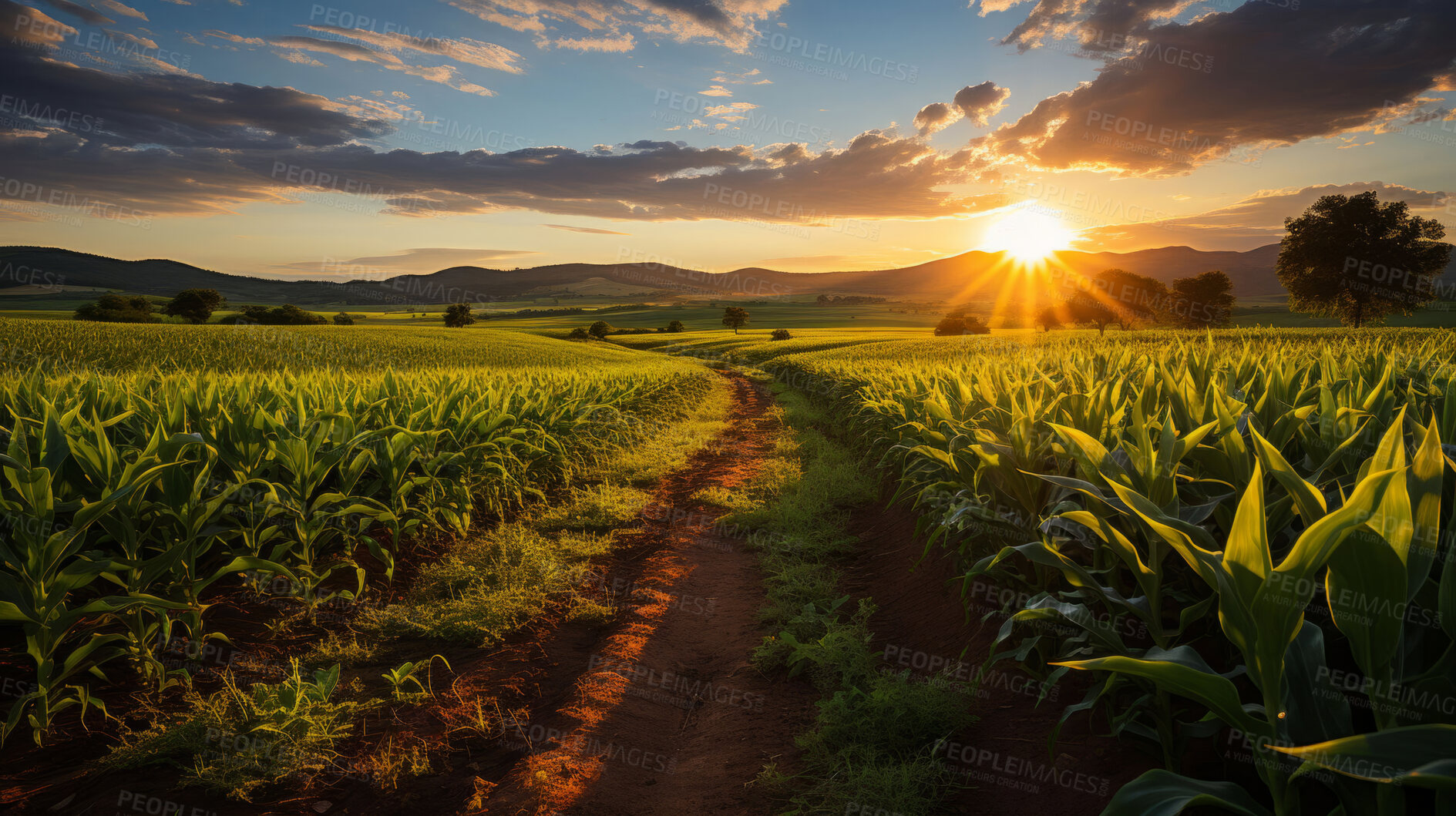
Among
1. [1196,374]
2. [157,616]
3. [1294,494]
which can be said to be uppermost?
[1196,374]

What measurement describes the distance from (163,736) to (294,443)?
5.22 feet

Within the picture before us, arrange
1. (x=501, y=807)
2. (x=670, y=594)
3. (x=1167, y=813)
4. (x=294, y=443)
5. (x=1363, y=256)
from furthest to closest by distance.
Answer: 1. (x=1363, y=256)
2. (x=670, y=594)
3. (x=294, y=443)
4. (x=501, y=807)
5. (x=1167, y=813)

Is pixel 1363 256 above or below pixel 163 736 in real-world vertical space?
above

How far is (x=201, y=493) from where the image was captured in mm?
3322

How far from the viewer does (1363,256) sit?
36938 millimetres

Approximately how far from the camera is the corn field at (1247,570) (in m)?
1.25

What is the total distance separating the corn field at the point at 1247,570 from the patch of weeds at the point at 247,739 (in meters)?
2.90

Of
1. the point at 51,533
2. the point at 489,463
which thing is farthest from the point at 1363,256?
the point at 51,533

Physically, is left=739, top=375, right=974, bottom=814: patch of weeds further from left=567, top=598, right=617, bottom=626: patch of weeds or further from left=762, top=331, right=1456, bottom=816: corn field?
left=567, top=598, right=617, bottom=626: patch of weeds

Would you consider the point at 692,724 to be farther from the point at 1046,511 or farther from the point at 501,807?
the point at 1046,511

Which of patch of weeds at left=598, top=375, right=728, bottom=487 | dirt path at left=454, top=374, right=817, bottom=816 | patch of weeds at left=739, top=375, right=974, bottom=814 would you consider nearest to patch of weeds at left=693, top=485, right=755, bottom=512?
patch of weeds at left=739, top=375, right=974, bottom=814

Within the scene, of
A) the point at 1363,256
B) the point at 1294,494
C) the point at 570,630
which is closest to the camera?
the point at 1294,494

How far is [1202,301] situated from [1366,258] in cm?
1956

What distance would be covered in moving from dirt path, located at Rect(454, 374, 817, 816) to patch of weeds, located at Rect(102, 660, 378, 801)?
76 centimetres
